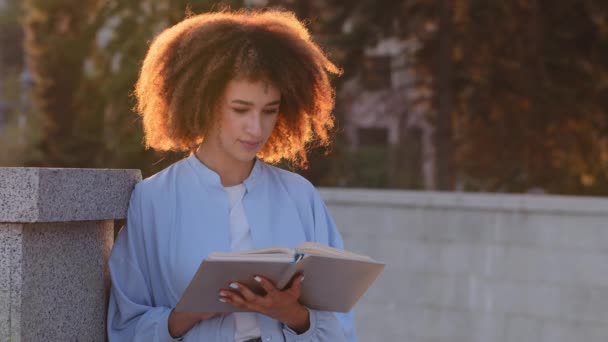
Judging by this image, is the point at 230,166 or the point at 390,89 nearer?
the point at 230,166

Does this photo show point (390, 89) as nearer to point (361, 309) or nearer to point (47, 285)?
point (361, 309)

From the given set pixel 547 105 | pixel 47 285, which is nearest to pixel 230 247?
pixel 47 285

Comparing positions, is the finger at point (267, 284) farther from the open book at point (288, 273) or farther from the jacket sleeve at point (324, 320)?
the jacket sleeve at point (324, 320)

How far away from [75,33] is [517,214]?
10.6 metres

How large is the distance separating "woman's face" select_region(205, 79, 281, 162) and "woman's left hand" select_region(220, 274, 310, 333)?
435mm

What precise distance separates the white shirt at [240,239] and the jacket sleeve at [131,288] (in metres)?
0.18

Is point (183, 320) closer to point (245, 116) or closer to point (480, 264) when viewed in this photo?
point (245, 116)

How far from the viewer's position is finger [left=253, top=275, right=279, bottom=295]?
2941 mm

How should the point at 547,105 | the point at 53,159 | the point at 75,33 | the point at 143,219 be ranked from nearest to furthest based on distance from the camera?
the point at 143,219 → the point at 547,105 → the point at 75,33 → the point at 53,159

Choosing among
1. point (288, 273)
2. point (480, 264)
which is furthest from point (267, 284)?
point (480, 264)

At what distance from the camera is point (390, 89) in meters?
15.2

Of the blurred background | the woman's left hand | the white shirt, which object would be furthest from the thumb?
the blurred background

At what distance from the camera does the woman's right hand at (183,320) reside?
3.13m

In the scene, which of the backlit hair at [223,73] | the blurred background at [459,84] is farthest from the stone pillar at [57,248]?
the blurred background at [459,84]
